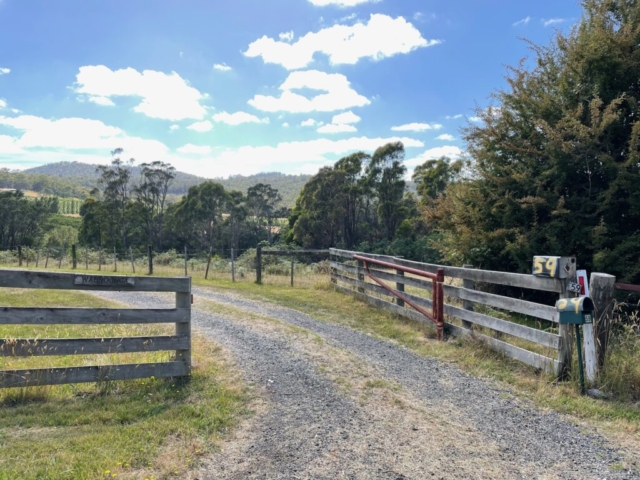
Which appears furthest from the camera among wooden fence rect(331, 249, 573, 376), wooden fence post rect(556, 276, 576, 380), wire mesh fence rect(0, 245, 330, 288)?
wire mesh fence rect(0, 245, 330, 288)

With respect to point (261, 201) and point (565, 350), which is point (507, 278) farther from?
A: point (261, 201)

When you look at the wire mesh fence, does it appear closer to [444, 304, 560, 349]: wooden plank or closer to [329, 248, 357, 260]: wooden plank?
[329, 248, 357, 260]: wooden plank

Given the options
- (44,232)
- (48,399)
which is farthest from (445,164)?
(44,232)

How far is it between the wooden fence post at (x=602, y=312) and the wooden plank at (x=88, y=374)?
4.59 metres

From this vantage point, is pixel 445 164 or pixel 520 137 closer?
pixel 520 137

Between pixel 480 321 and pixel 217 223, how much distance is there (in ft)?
168

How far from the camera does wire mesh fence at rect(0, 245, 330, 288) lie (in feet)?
51.7

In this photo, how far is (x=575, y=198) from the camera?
769 cm

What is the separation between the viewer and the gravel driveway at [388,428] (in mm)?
3031

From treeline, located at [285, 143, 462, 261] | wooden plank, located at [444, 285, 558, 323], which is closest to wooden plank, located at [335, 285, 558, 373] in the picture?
wooden plank, located at [444, 285, 558, 323]

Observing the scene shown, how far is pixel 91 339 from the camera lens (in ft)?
14.5

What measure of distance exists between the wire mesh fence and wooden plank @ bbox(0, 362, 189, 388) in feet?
27.7

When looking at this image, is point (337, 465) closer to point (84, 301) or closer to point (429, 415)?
point (429, 415)

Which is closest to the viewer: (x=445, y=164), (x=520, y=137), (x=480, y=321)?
(x=480, y=321)
